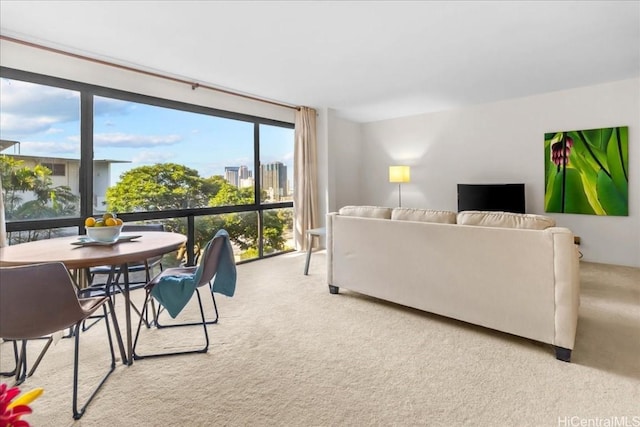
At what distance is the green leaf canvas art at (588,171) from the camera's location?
158 inches

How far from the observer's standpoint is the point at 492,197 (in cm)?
472

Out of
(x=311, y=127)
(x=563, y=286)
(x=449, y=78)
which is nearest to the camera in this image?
(x=563, y=286)

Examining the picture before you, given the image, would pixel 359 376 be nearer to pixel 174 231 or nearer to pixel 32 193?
pixel 174 231

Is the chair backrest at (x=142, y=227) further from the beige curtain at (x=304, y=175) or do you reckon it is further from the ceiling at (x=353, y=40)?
the beige curtain at (x=304, y=175)

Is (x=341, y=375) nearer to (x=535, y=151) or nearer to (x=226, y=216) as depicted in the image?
(x=226, y=216)

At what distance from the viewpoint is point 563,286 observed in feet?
6.40

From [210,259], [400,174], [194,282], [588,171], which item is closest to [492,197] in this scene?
[588,171]

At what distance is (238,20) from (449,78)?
252 centimetres

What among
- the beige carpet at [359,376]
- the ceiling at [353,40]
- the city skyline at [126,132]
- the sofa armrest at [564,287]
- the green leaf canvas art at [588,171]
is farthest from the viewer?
the green leaf canvas art at [588,171]

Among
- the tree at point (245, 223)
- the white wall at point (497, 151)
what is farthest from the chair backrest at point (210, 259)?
Answer: the white wall at point (497, 151)

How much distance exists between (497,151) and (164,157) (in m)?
4.57

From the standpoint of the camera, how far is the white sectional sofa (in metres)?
1.98

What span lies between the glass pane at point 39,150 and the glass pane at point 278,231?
2414 mm

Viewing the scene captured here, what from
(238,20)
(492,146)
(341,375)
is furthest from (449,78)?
(341,375)
